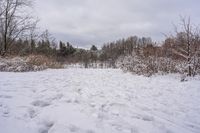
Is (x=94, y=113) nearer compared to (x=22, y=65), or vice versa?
(x=94, y=113)

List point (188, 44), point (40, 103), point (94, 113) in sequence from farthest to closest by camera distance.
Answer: point (188, 44) → point (40, 103) → point (94, 113)

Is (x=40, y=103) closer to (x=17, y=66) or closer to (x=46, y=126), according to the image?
(x=46, y=126)

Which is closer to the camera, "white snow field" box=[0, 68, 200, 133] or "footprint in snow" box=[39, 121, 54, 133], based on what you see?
"footprint in snow" box=[39, 121, 54, 133]

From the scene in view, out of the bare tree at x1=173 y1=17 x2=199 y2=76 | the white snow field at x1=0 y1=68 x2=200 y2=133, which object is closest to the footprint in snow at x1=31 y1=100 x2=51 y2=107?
the white snow field at x1=0 y1=68 x2=200 y2=133

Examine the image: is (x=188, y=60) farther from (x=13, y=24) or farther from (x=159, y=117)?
(x=13, y=24)

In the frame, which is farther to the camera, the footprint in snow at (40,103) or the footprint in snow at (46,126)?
the footprint in snow at (40,103)

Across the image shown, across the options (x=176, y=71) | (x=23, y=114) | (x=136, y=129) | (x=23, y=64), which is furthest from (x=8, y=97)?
(x=176, y=71)

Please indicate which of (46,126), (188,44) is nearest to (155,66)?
(188,44)

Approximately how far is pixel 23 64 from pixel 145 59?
258 inches

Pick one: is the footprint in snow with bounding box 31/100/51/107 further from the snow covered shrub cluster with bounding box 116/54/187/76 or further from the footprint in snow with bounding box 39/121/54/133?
the snow covered shrub cluster with bounding box 116/54/187/76

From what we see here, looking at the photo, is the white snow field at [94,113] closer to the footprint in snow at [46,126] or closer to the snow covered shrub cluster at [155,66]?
the footprint in snow at [46,126]

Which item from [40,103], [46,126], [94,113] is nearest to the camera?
[46,126]

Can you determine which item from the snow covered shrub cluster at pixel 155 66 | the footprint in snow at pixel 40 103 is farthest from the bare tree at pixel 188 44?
the footprint in snow at pixel 40 103

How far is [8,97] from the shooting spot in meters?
4.05
